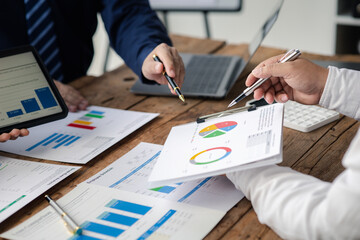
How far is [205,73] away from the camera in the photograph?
1.43 m

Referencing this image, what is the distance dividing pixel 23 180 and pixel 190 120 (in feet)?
1.55

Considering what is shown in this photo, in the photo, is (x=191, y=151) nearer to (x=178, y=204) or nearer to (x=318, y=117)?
(x=178, y=204)

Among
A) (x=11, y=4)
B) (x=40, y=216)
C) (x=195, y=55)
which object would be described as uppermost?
(x=11, y=4)

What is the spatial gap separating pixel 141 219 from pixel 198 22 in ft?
10.2

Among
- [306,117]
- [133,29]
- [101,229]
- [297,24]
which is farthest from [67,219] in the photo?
[297,24]

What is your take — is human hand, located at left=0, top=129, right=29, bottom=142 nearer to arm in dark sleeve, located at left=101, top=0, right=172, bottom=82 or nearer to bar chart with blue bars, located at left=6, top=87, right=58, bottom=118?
bar chart with blue bars, located at left=6, top=87, right=58, bottom=118

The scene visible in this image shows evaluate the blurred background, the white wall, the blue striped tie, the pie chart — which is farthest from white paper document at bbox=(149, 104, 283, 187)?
the white wall

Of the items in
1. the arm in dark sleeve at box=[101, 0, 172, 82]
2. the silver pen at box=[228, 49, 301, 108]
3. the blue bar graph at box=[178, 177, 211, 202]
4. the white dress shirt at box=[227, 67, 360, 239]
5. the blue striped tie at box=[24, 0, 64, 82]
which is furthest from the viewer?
the blue striped tie at box=[24, 0, 64, 82]

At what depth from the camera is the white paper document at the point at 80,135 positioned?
1061 millimetres

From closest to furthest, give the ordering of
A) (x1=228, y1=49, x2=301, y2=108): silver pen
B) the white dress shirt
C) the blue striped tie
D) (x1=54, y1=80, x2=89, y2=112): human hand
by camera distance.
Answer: the white dress shirt
(x1=228, y1=49, x2=301, y2=108): silver pen
(x1=54, y1=80, x2=89, y2=112): human hand
the blue striped tie

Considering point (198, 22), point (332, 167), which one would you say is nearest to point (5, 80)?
point (332, 167)

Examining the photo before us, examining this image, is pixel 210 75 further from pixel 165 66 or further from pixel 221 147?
pixel 221 147

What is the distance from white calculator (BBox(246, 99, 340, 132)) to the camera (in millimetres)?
1063

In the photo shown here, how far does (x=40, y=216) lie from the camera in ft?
2.71
